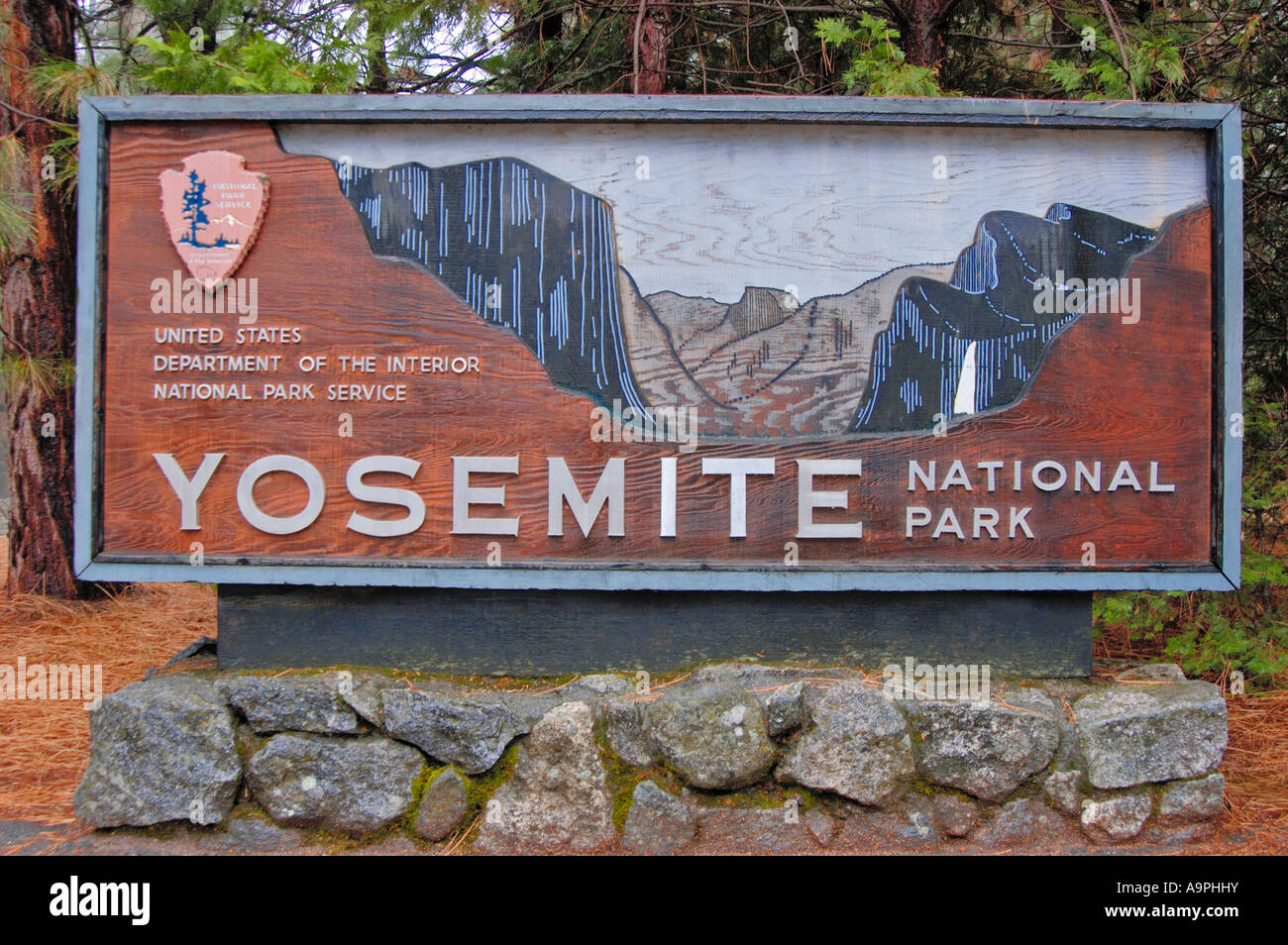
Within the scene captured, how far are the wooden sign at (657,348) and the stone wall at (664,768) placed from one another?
0.51m

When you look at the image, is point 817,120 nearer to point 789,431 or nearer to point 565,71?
point 789,431

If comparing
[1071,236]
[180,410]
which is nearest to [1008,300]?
[1071,236]

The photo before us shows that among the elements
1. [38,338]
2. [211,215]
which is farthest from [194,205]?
[38,338]

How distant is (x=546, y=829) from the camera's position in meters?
3.13

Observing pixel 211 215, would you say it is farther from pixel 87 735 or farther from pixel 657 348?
pixel 87 735

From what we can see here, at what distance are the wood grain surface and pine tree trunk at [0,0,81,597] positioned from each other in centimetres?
218

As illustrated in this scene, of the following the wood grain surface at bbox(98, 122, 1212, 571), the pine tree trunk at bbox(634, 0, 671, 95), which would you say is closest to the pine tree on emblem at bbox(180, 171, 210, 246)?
the wood grain surface at bbox(98, 122, 1212, 571)

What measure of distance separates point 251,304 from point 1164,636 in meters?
4.86

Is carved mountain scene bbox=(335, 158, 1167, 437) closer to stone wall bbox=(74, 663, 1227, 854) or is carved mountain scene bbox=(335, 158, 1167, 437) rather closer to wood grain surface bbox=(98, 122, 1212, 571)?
wood grain surface bbox=(98, 122, 1212, 571)

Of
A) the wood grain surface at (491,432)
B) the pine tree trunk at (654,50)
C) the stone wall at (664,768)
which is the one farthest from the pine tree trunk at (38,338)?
the pine tree trunk at (654,50)

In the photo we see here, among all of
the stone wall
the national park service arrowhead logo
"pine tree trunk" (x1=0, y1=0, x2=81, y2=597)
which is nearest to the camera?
the stone wall

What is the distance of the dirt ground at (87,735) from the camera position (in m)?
3.15

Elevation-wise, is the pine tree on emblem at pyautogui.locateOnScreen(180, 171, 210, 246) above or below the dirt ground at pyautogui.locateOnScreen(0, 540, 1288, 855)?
above

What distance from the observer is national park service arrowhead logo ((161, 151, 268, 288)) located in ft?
10.7
